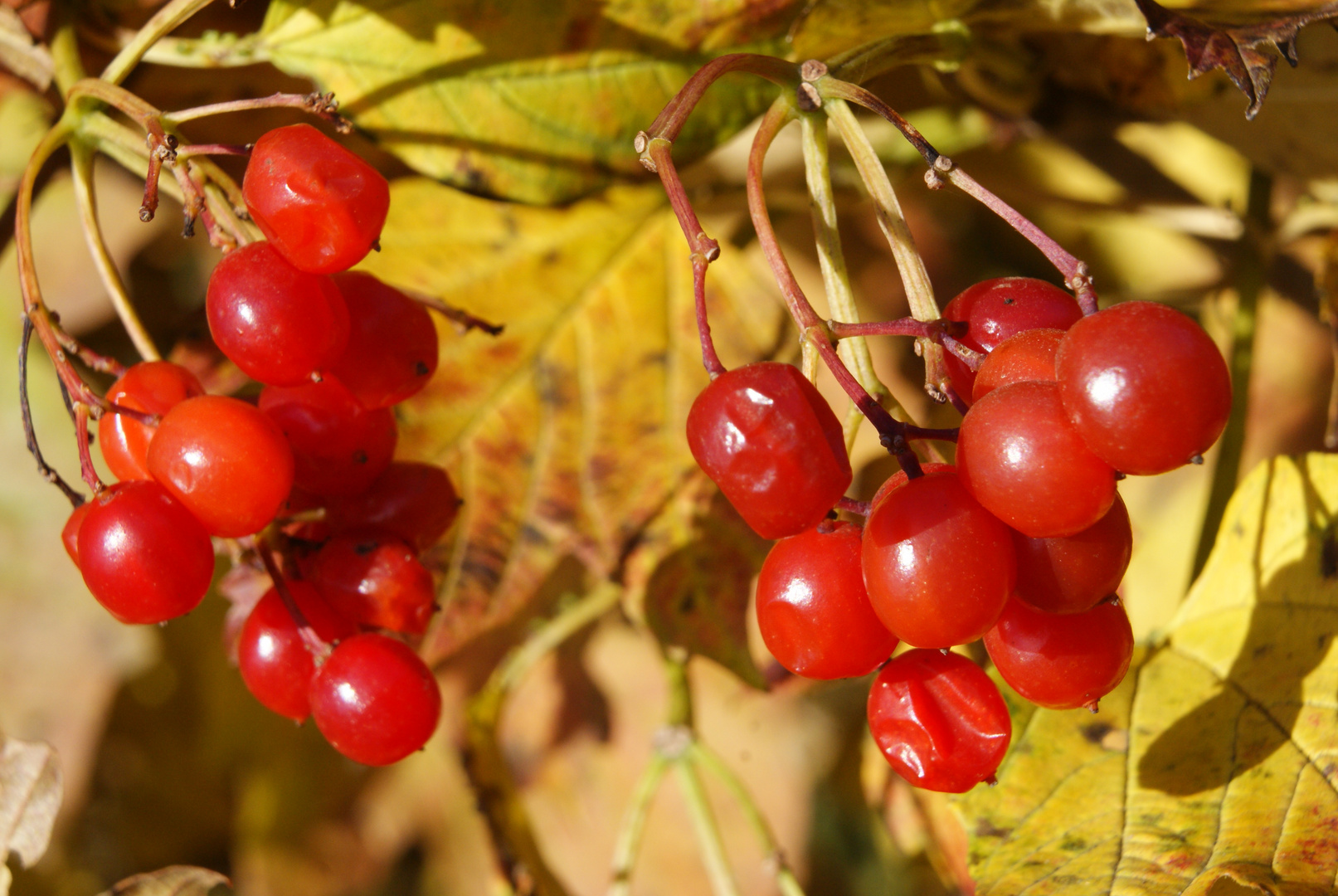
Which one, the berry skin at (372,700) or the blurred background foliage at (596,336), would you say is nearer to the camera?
the berry skin at (372,700)

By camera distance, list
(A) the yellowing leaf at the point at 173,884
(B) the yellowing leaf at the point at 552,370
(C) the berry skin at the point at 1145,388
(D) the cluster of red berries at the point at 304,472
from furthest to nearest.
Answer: (B) the yellowing leaf at the point at 552,370 < (A) the yellowing leaf at the point at 173,884 < (D) the cluster of red berries at the point at 304,472 < (C) the berry skin at the point at 1145,388

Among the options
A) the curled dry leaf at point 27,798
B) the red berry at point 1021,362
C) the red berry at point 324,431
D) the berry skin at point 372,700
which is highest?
the red berry at point 1021,362

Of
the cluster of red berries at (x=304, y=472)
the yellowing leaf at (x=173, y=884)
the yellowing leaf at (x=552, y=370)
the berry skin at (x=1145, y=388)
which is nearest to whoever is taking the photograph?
the berry skin at (x=1145, y=388)

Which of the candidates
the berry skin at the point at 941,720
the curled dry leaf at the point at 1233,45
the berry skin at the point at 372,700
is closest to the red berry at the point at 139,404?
the berry skin at the point at 372,700

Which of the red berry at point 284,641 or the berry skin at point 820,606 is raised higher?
the berry skin at point 820,606

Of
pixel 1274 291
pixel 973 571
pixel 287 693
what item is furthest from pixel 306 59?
pixel 1274 291

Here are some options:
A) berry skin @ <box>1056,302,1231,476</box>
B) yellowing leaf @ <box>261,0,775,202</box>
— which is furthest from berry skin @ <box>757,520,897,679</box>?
yellowing leaf @ <box>261,0,775,202</box>

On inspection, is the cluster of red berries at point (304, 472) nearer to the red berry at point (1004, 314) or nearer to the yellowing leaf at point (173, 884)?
the yellowing leaf at point (173, 884)

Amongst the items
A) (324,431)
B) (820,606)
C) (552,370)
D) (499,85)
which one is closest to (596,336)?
(552,370)
